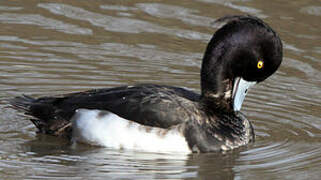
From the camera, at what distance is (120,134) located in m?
7.81

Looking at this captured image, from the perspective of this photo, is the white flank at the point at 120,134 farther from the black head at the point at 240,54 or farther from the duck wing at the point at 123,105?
the black head at the point at 240,54

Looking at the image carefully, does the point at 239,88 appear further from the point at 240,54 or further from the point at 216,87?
the point at 240,54

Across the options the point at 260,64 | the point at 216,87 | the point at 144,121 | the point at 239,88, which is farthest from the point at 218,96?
the point at 144,121

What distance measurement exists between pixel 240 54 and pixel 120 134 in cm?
137

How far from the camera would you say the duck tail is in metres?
8.14

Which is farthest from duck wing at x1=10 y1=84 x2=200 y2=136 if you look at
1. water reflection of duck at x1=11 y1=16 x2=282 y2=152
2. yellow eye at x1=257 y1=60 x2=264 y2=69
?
yellow eye at x1=257 y1=60 x2=264 y2=69

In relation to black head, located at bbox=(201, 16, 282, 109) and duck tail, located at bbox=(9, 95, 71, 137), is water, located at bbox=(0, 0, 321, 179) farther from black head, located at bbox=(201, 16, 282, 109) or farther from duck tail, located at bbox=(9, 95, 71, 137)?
black head, located at bbox=(201, 16, 282, 109)

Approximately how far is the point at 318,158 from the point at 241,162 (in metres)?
0.72

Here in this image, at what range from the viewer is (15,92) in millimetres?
9359

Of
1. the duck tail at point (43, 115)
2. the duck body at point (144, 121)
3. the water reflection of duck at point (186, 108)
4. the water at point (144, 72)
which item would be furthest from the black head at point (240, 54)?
the duck tail at point (43, 115)

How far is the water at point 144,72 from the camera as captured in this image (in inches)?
294

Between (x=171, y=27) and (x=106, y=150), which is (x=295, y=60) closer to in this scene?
(x=171, y=27)

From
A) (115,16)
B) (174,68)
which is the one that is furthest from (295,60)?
(115,16)

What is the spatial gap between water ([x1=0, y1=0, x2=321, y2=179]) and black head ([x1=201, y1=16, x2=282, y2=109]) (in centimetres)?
71
